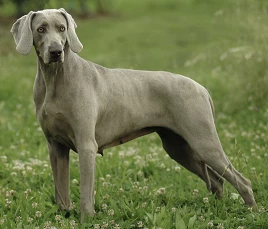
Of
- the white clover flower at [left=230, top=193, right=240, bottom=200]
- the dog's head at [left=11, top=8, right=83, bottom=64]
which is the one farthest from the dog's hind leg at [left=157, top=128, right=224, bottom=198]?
the dog's head at [left=11, top=8, right=83, bottom=64]

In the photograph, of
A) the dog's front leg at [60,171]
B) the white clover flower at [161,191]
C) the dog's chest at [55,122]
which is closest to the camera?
the dog's chest at [55,122]

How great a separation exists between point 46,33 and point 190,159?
71.8 inches

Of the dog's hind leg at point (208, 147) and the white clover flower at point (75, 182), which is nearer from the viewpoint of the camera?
the dog's hind leg at point (208, 147)

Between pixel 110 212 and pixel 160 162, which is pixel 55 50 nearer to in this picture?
pixel 110 212

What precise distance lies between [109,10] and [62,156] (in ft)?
80.7

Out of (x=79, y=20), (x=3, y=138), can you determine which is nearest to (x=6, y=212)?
(x=3, y=138)

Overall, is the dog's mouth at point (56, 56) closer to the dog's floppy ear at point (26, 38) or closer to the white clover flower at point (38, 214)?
the dog's floppy ear at point (26, 38)

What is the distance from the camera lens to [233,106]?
8523mm

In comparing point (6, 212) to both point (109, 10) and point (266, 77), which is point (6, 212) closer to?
point (266, 77)

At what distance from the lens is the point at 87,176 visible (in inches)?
172

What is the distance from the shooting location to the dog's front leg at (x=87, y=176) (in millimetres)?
4327

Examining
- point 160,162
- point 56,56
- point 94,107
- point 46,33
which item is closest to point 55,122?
point 94,107

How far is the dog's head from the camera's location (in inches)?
160

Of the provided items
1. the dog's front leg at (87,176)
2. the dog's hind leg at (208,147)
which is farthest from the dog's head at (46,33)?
the dog's hind leg at (208,147)
